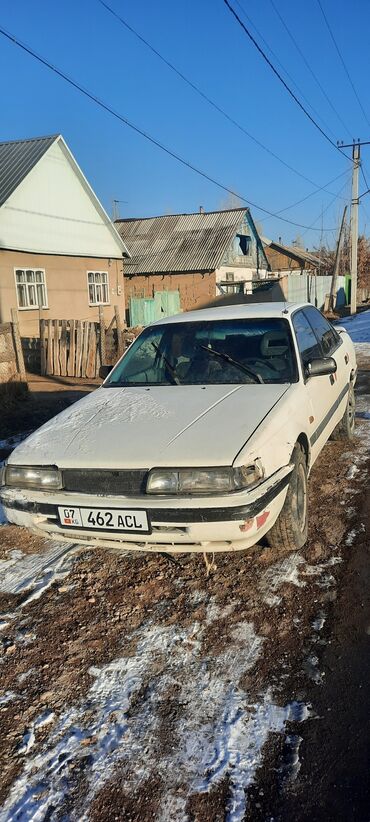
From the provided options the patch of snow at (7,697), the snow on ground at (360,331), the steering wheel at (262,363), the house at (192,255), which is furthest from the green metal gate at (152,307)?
the patch of snow at (7,697)

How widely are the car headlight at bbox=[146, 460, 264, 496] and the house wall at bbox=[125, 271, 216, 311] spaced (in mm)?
23923

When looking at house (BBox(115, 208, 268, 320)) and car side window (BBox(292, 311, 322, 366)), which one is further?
house (BBox(115, 208, 268, 320))

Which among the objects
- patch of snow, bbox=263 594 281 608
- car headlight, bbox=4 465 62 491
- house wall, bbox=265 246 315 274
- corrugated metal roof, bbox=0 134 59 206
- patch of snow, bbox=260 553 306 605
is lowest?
patch of snow, bbox=263 594 281 608

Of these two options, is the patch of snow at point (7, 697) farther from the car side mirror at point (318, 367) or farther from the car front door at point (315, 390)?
the car side mirror at point (318, 367)

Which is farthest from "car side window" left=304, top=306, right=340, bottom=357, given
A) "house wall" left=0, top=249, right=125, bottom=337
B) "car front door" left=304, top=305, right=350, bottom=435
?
"house wall" left=0, top=249, right=125, bottom=337

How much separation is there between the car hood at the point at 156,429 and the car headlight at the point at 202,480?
0.15 feet

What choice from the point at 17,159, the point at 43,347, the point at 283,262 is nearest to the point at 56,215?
the point at 17,159

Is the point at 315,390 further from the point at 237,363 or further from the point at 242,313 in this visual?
the point at 242,313

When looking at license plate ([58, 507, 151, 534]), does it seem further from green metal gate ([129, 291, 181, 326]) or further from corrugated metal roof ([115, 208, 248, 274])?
corrugated metal roof ([115, 208, 248, 274])

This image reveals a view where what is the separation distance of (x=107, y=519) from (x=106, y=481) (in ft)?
0.65

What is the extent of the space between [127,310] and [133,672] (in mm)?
22546

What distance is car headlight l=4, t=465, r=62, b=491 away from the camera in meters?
3.16

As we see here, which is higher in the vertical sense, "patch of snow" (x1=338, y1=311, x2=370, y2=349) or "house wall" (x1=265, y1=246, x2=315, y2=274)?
"house wall" (x1=265, y1=246, x2=315, y2=274)

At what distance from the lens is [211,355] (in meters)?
4.28
